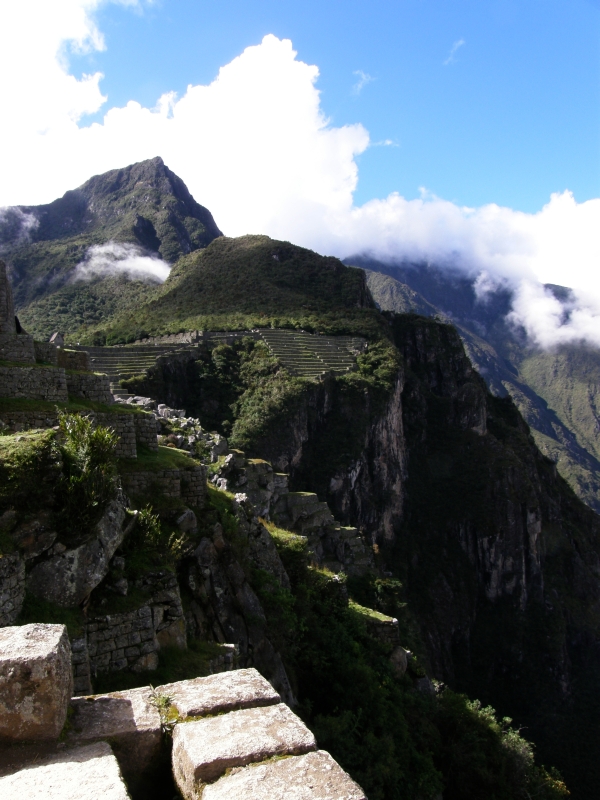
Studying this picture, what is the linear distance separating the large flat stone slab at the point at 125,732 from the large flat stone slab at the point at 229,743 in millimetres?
184

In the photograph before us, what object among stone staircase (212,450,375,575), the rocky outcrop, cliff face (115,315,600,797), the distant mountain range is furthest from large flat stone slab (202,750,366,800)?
the distant mountain range

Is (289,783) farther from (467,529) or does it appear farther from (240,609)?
(467,529)

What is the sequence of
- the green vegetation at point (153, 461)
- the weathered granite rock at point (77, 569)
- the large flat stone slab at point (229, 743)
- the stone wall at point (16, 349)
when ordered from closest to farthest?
the large flat stone slab at point (229, 743) → the weathered granite rock at point (77, 569) → the green vegetation at point (153, 461) → the stone wall at point (16, 349)

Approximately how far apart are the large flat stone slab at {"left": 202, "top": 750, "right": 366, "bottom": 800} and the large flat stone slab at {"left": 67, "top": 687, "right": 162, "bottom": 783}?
2.25 feet

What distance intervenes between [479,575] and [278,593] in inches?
2699

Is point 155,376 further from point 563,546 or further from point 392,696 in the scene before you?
point 563,546

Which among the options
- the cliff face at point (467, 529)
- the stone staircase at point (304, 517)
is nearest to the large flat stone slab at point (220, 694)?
the stone staircase at point (304, 517)

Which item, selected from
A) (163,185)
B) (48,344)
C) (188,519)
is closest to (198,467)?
(188,519)

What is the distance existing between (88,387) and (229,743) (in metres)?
7.95

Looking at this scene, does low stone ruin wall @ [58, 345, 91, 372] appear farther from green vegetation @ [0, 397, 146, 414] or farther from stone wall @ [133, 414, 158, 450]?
stone wall @ [133, 414, 158, 450]

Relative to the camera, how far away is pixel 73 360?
11.3 m

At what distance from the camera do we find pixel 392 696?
465 inches

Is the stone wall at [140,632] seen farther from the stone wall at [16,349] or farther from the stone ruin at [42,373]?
the stone wall at [16,349]

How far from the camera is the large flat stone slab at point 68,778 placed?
9.35ft
